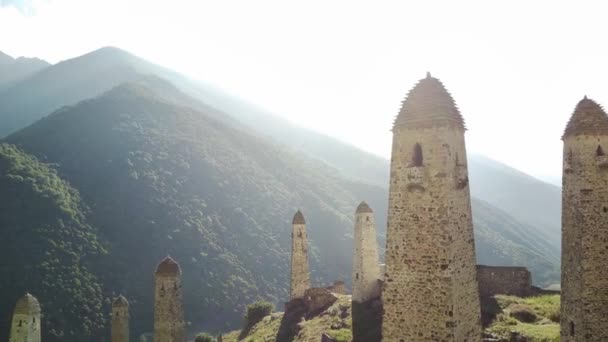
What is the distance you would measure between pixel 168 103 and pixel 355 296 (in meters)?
82.5

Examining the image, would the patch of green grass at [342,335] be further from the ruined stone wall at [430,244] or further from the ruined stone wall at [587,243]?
the ruined stone wall at [430,244]

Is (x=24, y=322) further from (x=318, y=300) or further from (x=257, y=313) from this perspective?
(x=257, y=313)

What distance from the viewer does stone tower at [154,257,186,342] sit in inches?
787

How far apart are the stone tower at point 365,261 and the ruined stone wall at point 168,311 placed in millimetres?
9584

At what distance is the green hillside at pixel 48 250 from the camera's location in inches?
1629

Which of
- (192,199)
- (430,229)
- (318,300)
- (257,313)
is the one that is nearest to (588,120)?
(430,229)

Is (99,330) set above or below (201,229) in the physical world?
below

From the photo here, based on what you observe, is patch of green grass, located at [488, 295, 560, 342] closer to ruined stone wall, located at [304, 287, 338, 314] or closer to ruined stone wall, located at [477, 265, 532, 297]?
ruined stone wall, located at [477, 265, 532, 297]

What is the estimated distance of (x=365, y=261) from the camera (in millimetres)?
24797

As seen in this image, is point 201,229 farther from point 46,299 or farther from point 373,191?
point 373,191

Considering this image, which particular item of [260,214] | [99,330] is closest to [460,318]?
[99,330]

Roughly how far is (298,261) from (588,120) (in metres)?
20.8

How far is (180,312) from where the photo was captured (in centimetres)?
2055

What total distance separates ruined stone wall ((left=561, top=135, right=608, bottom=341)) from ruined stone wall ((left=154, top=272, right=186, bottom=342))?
50.1 ft
